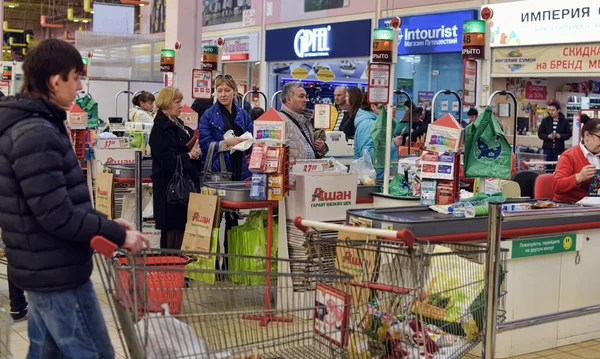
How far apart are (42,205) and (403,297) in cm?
160

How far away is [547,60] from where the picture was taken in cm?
1320

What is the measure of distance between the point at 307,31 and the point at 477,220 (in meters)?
13.8

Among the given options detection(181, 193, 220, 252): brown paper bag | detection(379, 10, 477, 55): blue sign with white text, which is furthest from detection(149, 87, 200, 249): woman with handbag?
detection(379, 10, 477, 55): blue sign with white text

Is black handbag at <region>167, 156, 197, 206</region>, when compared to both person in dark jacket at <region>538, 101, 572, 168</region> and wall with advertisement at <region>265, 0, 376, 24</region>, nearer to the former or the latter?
person in dark jacket at <region>538, 101, 572, 168</region>

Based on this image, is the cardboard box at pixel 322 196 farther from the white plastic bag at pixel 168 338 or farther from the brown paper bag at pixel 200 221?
the white plastic bag at pixel 168 338

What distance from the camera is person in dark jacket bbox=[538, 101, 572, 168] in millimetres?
13297

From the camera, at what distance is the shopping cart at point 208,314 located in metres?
2.92

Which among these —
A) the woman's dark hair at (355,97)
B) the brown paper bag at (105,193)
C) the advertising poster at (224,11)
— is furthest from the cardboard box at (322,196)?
the advertising poster at (224,11)

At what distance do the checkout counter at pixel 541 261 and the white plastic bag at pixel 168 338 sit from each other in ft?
6.05

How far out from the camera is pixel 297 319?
3.57m

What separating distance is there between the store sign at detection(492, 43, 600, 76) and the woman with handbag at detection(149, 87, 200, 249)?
7.87 metres

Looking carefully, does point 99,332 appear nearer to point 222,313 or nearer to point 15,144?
point 222,313

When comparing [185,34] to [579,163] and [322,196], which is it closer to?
[322,196]

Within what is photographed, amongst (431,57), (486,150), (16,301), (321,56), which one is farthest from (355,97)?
(321,56)
